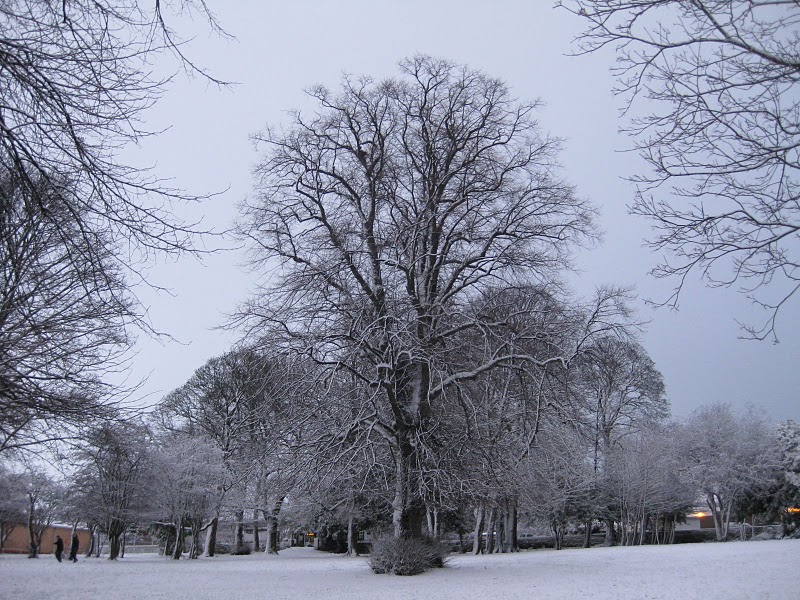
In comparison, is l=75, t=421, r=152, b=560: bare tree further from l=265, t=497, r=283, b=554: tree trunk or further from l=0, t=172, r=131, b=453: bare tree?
l=0, t=172, r=131, b=453: bare tree

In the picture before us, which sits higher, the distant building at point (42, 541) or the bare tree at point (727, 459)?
the bare tree at point (727, 459)

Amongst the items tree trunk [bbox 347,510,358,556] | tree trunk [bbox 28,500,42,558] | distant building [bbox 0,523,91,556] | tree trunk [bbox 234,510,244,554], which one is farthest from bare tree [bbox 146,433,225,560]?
distant building [bbox 0,523,91,556]

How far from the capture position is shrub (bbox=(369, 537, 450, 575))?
52.5ft

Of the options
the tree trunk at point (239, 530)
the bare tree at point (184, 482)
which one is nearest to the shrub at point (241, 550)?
the tree trunk at point (239, 530)

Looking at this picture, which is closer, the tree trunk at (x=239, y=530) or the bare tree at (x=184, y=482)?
the bare tree at (x=184, y=482)

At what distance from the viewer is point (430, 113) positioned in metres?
19.1

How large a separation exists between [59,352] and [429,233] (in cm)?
1029

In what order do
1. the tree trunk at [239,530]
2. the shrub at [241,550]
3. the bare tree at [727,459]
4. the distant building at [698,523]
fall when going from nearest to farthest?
the bare tree at [727,459] < the tree trunk at [239,530] < the shrub at [241,550] < the distant building at [698,523]

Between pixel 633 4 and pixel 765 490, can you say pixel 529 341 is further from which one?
pixel 765 490

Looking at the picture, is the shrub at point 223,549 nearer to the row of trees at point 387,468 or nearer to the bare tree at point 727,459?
the row of trees at point 387,468

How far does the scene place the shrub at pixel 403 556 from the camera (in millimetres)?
16000

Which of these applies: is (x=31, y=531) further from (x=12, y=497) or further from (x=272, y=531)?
(x=272, y=531)

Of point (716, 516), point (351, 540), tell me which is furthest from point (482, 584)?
point (716, 516)

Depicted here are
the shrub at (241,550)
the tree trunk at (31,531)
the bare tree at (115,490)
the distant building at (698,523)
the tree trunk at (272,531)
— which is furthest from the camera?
the distant building at (698,523)
